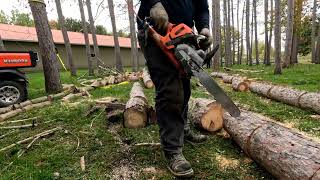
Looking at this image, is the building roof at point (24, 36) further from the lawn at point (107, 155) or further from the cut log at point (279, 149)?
the cut log at point (279, 149)

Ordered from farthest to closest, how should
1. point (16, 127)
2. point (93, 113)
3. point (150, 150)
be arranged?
point (93, 113) → point (16, 127) → point (150, 150)

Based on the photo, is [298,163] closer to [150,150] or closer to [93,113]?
[150,150]

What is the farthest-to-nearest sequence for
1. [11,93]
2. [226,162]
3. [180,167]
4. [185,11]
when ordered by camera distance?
[11,93]
[226,162]
[185,11]
[180,167]

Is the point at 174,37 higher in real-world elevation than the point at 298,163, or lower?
higher

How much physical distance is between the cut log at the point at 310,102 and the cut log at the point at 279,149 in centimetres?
255

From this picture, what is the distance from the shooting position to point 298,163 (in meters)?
2.32

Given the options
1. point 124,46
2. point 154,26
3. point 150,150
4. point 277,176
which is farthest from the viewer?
point 124,46

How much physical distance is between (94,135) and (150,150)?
3.48ft

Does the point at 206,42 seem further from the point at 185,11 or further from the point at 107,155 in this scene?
the point at 107,155

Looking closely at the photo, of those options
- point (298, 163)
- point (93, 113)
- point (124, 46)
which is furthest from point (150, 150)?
point (124, 46)

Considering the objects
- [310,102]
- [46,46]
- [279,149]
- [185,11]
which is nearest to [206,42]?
[185,11]

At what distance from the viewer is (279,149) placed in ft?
8.55

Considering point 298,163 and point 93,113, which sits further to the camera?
point 93,113

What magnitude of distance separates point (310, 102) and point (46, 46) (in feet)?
23.2
